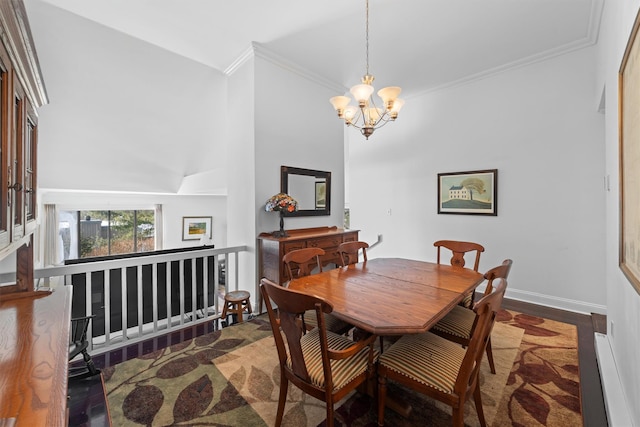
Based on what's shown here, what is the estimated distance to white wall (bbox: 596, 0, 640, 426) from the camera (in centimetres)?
149

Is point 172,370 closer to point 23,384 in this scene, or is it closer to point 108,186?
point 23,384

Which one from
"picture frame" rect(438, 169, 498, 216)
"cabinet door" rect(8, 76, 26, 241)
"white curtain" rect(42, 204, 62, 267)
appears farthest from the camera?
"white curtain" rect(42, 204, 62, 267)

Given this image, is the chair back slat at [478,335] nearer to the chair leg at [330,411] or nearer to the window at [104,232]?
the chair leg at [330,411]

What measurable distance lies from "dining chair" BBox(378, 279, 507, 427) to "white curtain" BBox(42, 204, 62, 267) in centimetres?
806

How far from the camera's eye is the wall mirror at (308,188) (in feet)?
12.3

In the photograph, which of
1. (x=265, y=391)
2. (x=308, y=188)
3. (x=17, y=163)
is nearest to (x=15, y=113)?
(x=17, y=163)

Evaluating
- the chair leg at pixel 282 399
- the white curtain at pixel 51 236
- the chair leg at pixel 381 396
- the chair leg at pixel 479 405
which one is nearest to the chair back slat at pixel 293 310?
the chair leg at pixel 282 399

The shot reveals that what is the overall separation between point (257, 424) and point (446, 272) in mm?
1779

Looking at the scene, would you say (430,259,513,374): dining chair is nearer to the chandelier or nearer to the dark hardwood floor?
the dark hardwood floor

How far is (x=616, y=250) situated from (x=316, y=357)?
2.24m

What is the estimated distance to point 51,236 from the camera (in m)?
6.52

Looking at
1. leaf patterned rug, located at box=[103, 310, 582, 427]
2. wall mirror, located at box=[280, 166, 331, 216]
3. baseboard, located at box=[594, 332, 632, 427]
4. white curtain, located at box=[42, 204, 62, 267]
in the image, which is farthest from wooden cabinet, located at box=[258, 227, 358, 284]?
white curtain, located at box=[42, 204, 62, 267]

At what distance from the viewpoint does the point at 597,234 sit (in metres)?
3.18

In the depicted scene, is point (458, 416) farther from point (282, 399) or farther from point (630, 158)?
point (630, 158)
